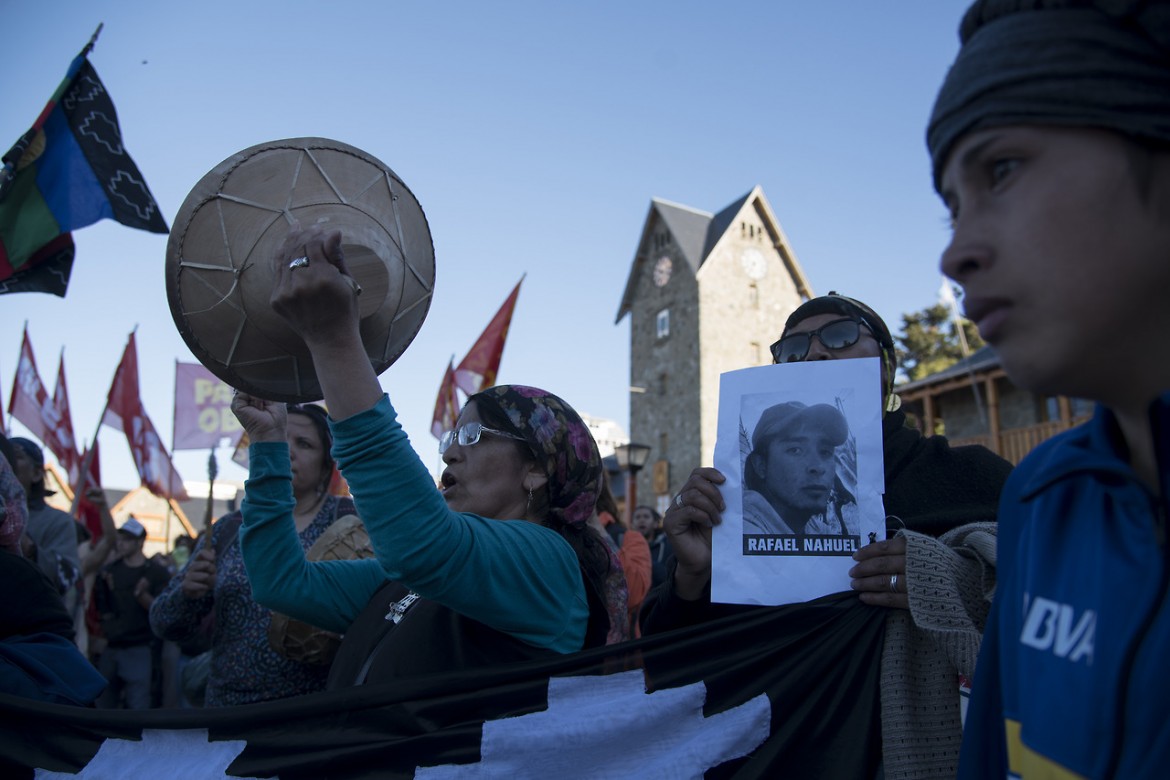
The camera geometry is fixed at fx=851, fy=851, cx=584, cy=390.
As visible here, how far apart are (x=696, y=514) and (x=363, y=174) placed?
1.09m

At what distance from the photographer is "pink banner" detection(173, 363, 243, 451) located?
1098 centimetres

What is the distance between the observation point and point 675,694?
1.95 metres

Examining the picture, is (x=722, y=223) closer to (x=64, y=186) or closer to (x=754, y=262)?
(x=754, y=262)

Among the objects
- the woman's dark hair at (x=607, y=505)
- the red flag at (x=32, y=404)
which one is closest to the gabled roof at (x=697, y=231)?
the red flag at (x=32, y=404)

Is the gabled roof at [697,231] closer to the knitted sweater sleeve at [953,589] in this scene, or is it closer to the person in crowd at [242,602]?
the person in crowd at [242,602]

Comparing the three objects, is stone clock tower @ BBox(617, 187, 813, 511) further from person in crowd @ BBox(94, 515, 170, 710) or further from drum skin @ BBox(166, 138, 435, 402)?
drum skin @ BBox(166, 138, 435, 402)

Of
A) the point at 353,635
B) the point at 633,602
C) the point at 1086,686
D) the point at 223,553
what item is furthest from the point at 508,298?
the point at 1086,686

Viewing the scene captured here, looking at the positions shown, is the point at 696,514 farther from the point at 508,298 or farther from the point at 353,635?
the point at 508,298

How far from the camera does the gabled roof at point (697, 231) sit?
128 feet

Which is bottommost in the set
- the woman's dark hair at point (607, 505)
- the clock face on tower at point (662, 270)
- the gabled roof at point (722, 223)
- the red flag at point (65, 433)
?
the woman's dark hair at point (607, 505)

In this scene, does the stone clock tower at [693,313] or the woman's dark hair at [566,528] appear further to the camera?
the stone clock tower at [693,313]

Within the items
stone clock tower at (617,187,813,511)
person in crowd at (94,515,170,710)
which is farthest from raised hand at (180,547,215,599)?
stone clock tower at (617,187,813,511)

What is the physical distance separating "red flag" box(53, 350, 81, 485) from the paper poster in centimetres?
1073

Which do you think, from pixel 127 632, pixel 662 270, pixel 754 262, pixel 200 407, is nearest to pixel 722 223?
pixel 754 262
